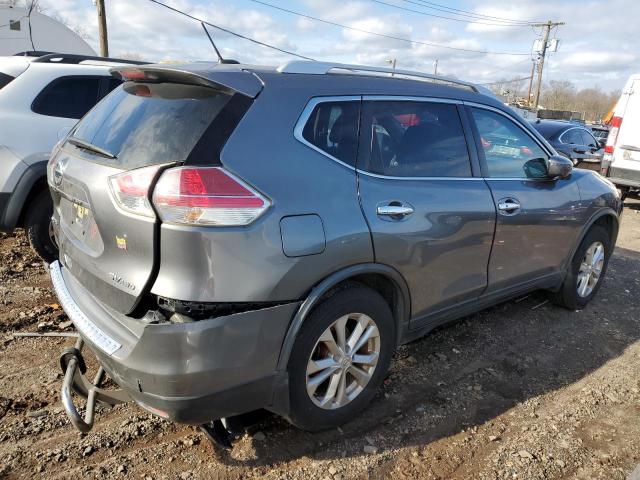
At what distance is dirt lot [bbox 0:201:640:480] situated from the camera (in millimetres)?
2549

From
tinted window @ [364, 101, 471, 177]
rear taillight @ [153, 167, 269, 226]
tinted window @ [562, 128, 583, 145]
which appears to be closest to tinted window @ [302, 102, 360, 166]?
tinted window @ [364, 101, 471, 177]

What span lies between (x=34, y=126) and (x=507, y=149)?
4.16 m

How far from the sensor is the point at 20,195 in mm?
4512

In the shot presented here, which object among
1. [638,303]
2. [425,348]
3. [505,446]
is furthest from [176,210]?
[638,303]

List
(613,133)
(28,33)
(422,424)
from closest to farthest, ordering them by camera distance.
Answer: (422,424), (613,133), (28,33)

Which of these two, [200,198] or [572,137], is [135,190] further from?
[572,137]

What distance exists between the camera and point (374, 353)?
9.36ft

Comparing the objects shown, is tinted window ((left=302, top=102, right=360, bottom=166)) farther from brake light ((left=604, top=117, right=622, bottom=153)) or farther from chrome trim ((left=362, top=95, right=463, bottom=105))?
brake light ((left=604, top=117, right=622, bottom=153))

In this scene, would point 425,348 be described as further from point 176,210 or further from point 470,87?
point 176,210

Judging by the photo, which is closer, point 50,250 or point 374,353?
point 374,353

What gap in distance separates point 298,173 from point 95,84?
3.99 metres

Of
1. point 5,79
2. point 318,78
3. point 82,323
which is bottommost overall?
point 82,323

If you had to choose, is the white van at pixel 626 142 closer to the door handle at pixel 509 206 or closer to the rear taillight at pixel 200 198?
the door handle at pixel 509 206

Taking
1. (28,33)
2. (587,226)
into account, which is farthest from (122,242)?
(28,33)
